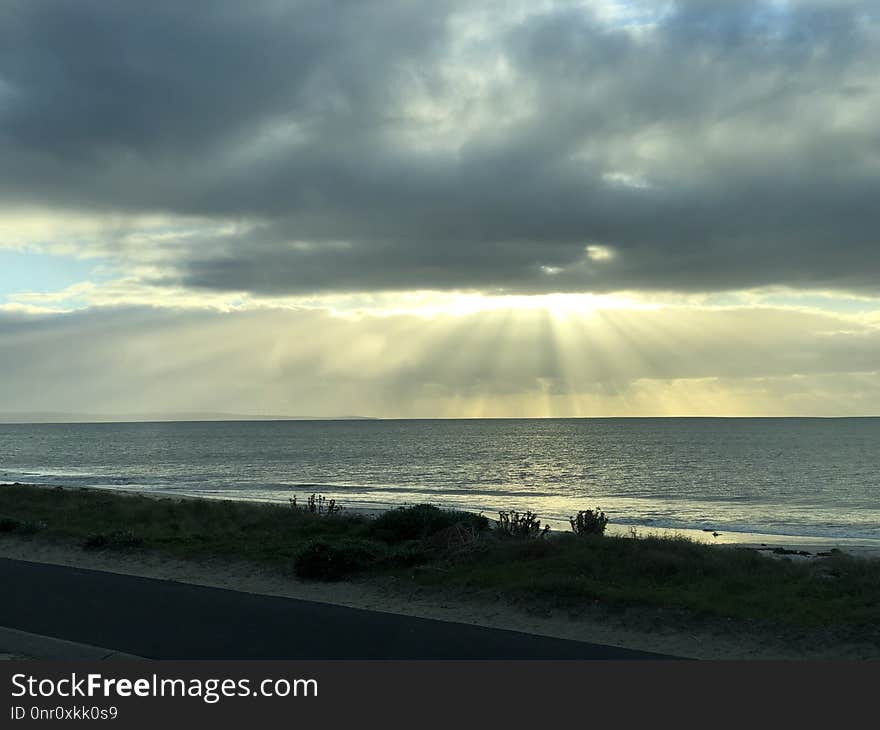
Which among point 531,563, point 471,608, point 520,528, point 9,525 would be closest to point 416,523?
point 520,528

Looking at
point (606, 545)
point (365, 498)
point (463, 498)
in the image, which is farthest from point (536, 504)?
point (606, 545)

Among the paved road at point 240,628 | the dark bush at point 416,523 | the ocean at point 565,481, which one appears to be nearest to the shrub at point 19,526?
the paved road at point 240,628

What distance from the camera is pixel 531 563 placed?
573 inches

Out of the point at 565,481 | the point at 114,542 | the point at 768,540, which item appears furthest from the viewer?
the point at 565,481

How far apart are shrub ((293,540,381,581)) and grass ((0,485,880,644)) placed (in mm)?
22

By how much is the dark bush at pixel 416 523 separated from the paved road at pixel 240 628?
6714mm

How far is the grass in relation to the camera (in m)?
11.5

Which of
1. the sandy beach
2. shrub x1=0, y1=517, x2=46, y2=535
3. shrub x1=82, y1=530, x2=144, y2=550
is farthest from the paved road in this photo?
shrub x1=0, y1=517, x2=46, y2=535

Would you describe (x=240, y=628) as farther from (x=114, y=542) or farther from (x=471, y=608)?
(x=114, y=542)

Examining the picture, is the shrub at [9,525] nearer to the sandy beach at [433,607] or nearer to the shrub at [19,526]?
the shrub at [19,526]

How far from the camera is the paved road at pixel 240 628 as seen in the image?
8898 millimetres

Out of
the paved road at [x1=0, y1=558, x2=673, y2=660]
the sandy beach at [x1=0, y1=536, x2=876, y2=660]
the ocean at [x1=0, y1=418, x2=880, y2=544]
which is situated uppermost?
the paved road at [x1=0, y1=558, x2=673, y2=660]

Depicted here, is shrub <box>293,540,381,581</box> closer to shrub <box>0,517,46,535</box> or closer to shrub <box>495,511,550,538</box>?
shrub <box>495,511,550,538</box>

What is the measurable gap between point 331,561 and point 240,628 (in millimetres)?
4859
